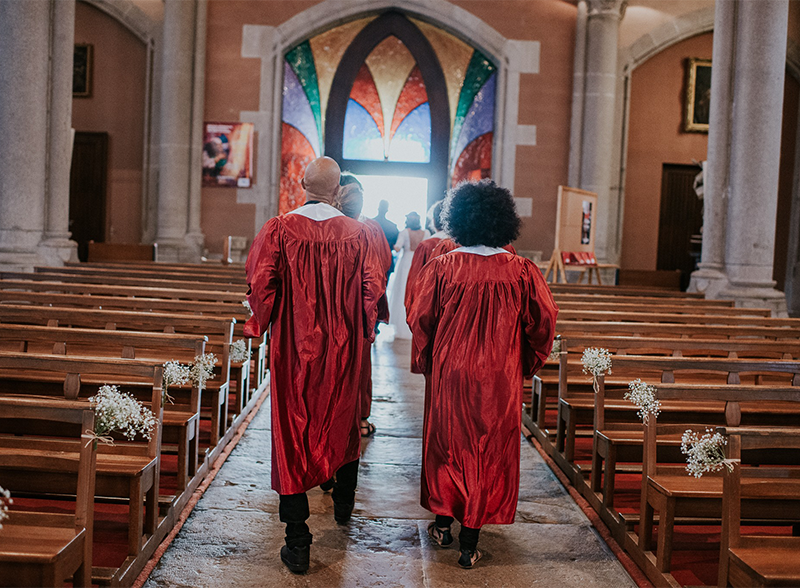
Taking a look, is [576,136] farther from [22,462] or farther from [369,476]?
[22,462]

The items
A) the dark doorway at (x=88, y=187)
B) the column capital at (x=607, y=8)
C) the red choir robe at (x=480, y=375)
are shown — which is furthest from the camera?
the dark doorway at (x=88, y=187)

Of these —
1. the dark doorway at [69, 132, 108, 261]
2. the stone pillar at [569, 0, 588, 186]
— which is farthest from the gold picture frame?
the dark doorway at [69, 132, 108, 261]

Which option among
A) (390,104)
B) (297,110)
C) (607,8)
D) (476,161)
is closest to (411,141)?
(390,104)

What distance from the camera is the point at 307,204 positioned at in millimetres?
3043

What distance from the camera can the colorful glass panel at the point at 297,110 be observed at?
12617 millimetres

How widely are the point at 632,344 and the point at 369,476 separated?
1.56 meters

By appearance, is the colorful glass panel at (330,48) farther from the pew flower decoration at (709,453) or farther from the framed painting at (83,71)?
the pew flower decoration at (709,453)

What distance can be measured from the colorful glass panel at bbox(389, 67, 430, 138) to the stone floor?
35.5ft

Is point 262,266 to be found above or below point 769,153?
below

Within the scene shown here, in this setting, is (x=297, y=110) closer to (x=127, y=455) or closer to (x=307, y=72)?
(x=307, y=72)

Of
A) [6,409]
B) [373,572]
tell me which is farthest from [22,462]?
[373,572]

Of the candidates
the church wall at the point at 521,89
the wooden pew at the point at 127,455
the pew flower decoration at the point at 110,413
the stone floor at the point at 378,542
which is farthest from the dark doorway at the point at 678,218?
the pew flower decoration at the point at 110,413

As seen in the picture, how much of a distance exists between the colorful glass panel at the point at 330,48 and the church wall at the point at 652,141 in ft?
15.5

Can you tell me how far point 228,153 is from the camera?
11.7 metres
